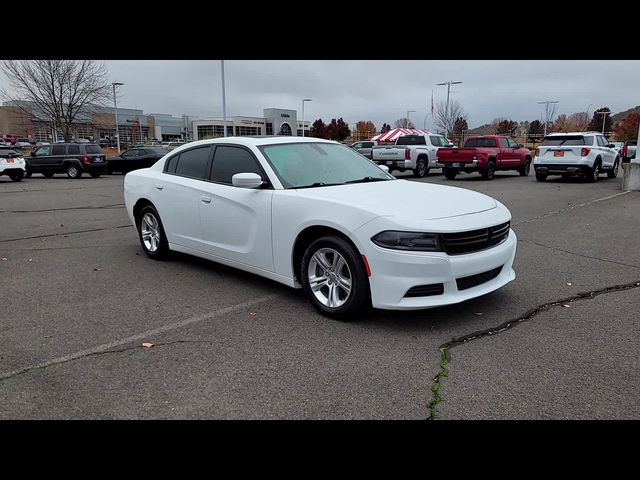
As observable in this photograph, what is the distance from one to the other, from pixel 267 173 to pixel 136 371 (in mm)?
2384

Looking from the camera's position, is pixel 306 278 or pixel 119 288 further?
pixel 119 288

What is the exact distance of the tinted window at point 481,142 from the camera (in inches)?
843

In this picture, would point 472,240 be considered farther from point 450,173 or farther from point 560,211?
point 450,173

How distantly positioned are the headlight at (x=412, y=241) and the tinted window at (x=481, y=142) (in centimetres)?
1861

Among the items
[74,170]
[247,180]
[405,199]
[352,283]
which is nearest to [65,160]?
[74,170]

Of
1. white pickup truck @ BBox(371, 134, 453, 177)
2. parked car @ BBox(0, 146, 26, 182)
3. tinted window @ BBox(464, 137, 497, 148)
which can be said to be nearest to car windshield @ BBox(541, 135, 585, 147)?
tinted window @ BBox(464, 137, 497, 148)

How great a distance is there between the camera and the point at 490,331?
4.16 m

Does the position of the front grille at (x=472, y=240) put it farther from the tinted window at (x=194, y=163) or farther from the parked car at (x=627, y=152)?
the parked car at (x=627, y=152)

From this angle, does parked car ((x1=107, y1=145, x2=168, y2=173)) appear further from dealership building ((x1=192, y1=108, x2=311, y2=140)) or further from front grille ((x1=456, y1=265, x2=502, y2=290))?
dealership building ((x1=192, y1=108, x2=311, y2=140))

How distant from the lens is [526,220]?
9.94 meters

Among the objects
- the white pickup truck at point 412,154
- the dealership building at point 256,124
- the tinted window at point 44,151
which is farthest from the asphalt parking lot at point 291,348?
the dealership building at point 256,124

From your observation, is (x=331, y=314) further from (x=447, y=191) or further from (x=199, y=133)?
(x=199, y=133)

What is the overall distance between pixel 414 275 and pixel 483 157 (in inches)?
692
